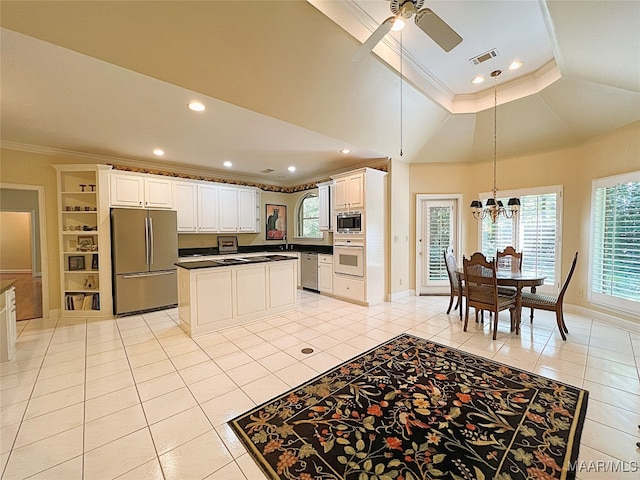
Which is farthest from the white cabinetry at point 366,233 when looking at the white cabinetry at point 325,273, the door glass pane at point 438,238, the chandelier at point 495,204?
the chandelier at point 495,204

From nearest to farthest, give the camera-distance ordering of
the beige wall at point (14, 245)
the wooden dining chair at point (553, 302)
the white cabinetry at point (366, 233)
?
the wooden dining chair at point (553, 302) → the white cabinetry at point (366, 233) → the beige wall at point (14, 245)

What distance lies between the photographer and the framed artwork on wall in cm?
731

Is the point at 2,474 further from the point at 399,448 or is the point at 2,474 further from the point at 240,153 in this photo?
the point at 240,153

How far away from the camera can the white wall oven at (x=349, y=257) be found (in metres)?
5.04

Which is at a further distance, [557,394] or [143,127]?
[143,127]

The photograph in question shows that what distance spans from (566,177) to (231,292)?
587 centimetres

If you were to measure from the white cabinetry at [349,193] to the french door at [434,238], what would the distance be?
151 cm

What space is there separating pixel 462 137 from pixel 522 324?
3.42m

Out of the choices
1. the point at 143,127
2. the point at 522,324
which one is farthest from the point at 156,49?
the point at 522,324

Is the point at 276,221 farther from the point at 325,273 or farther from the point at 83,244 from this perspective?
the point at 83,244

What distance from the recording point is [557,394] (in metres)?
2.24

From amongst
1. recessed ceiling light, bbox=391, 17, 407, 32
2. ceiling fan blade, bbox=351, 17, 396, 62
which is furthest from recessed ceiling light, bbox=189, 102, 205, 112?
recessed ceiling light, bbox=391, 17, 407, 32

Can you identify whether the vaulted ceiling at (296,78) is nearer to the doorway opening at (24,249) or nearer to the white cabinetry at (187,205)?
the white cabinetry at (187,205)

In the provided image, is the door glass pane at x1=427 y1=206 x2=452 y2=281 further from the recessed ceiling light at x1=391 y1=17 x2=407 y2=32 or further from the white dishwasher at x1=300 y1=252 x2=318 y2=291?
the recessed ceiling light at x1=391 y1=17 x2=407 y2=32
